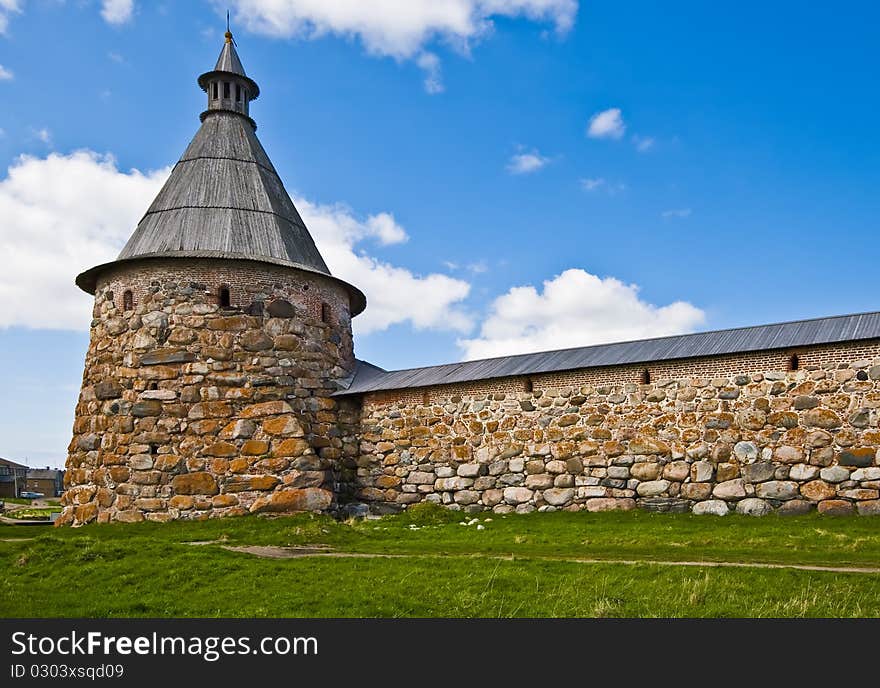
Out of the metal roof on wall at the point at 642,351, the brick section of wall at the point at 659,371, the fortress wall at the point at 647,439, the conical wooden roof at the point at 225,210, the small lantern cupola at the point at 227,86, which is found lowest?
the fortress wall at the point at 647,439

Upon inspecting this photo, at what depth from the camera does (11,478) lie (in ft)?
173

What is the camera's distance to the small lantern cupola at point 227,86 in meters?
18.2

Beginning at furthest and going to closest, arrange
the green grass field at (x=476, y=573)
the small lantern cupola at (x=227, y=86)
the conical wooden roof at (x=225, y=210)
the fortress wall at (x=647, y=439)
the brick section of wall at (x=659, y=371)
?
1. the small lantern cupola at (x=227, y=86)
2. the conical wooden roof at (x=225, y=210)
3. the brick section of wall at (x=659, y=371)
4. the fortress wall at (x=647, y=439)
5. the green grass field at (x=476, y=573)

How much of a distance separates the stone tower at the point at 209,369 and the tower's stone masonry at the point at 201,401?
22 mm

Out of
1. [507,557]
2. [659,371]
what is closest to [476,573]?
[507,557]

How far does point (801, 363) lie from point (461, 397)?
19.7 feet

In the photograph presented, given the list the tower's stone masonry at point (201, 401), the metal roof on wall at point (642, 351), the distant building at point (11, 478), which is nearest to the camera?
Result: the metal roof on wall at point (642, 351)

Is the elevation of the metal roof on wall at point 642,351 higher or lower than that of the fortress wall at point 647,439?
higher

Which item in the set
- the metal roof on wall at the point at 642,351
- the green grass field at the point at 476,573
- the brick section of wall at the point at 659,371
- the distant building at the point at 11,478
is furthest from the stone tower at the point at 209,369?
the distant building at the point at 11,478

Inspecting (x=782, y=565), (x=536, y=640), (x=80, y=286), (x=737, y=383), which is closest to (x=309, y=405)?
(x=80, y=286)

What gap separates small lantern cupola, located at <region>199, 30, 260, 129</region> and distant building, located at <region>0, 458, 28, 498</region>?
3927cm

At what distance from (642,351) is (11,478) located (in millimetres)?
51633

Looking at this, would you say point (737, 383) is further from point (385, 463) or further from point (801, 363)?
point (385, 463)

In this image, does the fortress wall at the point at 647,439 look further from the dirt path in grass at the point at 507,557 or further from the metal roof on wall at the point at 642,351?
the dirt path in grass at the point at 507,557
